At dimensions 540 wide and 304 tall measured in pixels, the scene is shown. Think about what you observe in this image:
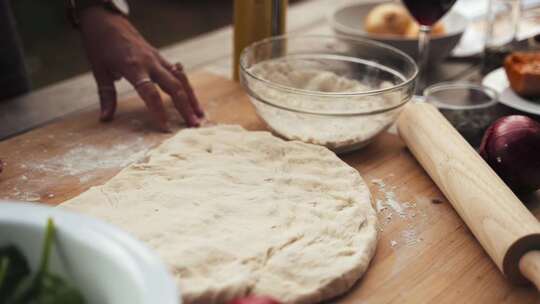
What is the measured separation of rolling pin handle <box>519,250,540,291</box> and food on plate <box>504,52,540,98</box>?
66 cm

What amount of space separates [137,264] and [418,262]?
1.78 ft

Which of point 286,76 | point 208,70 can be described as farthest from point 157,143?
point 208,70

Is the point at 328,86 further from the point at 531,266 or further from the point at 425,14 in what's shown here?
the point at 531,266

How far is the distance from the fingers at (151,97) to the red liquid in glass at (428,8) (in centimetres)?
69

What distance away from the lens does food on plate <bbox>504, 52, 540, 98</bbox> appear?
57.0 inches

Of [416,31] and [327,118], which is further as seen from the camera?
[416,31]

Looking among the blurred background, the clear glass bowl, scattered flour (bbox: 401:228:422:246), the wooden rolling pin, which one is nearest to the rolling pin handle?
the wooden rolling pin

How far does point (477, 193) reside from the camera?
1.07 m

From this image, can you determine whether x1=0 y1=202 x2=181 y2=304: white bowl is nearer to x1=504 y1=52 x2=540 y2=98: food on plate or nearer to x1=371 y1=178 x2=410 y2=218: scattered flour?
x1=371 y1=178 x2=410 y2=218: scattered flour

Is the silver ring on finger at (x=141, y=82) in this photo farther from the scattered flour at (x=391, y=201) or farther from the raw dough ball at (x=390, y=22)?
the raw dough ball at (x=390, y=22)

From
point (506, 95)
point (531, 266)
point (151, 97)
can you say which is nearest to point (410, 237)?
point (531, 266)

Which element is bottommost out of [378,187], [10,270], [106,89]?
[378,187]

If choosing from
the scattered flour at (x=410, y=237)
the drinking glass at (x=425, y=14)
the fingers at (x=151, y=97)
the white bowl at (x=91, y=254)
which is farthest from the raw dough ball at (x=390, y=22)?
the white bowl at (x=91, y=254)

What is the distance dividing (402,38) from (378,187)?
0.63 metres
